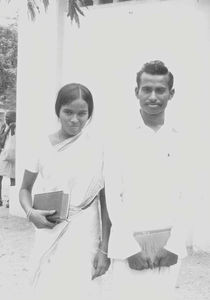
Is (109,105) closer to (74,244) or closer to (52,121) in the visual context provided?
(52,121)

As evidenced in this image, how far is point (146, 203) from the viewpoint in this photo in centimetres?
293

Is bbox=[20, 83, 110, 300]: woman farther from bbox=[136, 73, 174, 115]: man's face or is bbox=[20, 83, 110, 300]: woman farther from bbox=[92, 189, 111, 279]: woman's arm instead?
bbox=[136, 73, 174, 115]: man's face

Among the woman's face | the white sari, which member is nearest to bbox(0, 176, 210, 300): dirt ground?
the white sari

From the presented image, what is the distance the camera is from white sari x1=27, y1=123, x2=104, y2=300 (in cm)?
316

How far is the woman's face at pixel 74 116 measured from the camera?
3.22 m

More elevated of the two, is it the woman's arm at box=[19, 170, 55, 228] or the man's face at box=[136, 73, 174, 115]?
the man's face at box=[136, 73, 174, 115]

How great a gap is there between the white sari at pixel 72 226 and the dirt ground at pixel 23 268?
121 cm

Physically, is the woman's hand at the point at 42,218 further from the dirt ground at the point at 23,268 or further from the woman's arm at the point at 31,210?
the dirt ground at the point at 23,268

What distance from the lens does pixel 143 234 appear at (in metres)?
2.96

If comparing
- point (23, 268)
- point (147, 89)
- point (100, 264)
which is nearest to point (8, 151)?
point (23, 268)

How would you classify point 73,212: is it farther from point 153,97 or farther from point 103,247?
point 153,97

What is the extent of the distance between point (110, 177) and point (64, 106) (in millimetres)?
518

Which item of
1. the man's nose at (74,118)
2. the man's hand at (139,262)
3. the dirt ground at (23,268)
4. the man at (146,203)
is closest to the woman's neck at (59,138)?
the man's nose at (74,118)

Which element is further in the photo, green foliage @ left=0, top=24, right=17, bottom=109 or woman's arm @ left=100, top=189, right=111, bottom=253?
green foliage @ left=0, top=24, right=17, bottom=109
